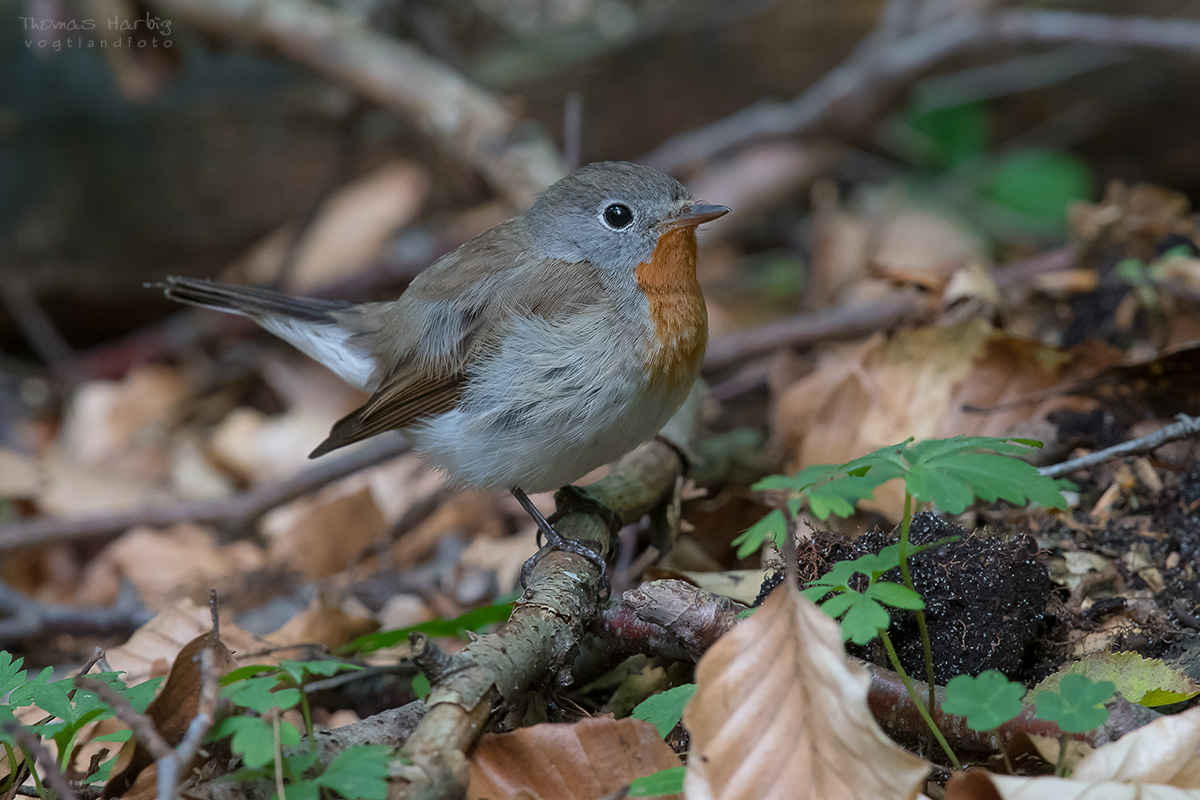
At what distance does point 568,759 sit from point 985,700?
0.82 meters

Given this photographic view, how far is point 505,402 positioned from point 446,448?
13.3 inches

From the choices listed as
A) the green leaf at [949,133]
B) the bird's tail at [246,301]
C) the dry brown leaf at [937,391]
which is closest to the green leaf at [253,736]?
the dry brown leaf at [937,391]

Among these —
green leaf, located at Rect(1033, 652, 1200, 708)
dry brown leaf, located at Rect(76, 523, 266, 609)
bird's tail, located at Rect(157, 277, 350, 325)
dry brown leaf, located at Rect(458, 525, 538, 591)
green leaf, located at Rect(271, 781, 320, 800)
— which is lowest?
dry brown leaf, located at Rect(76, 523, 266, 609)

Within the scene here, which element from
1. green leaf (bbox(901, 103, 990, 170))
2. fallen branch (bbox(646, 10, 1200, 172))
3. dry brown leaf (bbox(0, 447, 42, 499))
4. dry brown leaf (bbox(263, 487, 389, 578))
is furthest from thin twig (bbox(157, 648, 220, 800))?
green leaf (bbox(901, 103, 990, 170))

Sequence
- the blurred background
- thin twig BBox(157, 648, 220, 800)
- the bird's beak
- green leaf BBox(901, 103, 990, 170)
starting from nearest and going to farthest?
thin twig BBox(157, 648, 220, 800) → the bird's beak → the blurred background → green leaf BBox(901, 103, 990, 170)

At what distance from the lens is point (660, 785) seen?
1.71 meters

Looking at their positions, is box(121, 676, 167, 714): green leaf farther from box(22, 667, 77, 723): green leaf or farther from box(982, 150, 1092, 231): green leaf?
box(982, 150, 1092, 231): green leaf

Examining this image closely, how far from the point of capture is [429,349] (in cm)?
347

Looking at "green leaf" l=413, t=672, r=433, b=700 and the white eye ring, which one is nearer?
"green leaf" l=413, t=672, r=433, b=700

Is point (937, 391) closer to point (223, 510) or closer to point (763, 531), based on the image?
point (763, 531)

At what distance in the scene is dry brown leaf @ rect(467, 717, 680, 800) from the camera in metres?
2.02

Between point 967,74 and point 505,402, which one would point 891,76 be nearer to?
point 967,74

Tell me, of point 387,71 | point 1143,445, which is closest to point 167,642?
point 1143,445

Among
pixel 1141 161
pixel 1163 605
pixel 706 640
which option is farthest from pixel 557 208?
pixel 1141 161
